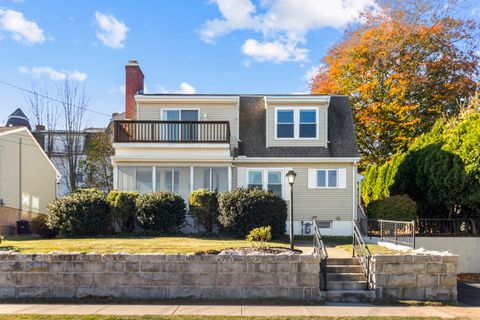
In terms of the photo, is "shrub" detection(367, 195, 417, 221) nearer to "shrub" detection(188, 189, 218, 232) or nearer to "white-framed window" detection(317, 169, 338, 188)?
"white-framed window" detection(317, 169, 338, 188)

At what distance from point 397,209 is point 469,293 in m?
5.39

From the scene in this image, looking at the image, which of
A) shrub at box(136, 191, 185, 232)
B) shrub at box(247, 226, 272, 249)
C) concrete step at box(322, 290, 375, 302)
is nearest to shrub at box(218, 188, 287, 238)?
shrub at box(247, 226, 272, 249)

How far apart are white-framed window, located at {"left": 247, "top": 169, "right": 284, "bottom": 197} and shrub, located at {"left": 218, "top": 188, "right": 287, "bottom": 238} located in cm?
242

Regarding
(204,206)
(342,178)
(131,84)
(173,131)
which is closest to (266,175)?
(342,178)

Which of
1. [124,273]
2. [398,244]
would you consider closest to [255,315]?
[124,273]

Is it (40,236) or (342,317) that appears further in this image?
(40,236)

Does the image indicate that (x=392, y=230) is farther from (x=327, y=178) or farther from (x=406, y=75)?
(x=406, y=75)

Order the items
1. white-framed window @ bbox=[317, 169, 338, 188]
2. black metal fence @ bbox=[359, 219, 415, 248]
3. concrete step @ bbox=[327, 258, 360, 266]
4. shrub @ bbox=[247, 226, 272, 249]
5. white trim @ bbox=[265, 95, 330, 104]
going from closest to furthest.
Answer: concrete step @ bbox=[327, 258, 360, 266] < black metal fence @ bbox=[359, 219, 415, 248] < shrub @ bbox=[247, 226, 272, 249] < white-framed window @ bbox=[317, 169, 338, 188] < white trim @ bbox=[265, 95, 330, 104]

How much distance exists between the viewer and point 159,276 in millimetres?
10375

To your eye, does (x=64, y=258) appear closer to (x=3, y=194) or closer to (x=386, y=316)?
(x=386, y=316)

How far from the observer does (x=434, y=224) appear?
663 inches

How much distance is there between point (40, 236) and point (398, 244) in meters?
13.6

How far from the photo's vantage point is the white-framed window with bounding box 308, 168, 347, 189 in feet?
62.1

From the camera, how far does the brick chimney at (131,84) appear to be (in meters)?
21.9
